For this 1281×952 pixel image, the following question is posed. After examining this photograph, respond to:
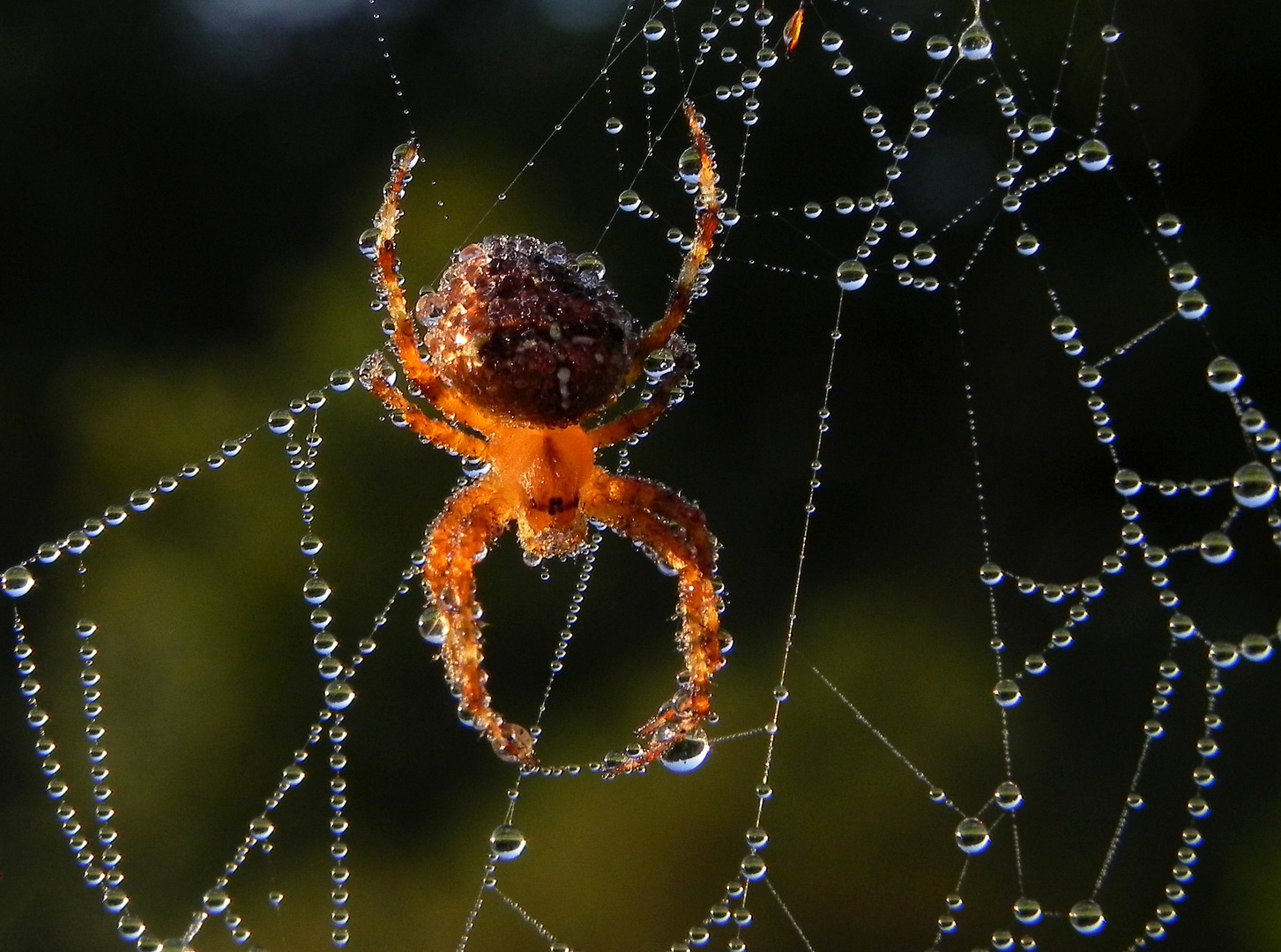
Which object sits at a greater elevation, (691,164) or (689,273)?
(691,164)

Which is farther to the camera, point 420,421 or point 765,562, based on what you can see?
point 765,562

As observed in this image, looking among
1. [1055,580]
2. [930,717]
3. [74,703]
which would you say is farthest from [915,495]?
[74,703]

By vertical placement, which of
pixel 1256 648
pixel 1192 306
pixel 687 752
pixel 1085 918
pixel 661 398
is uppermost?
pixel 661 398

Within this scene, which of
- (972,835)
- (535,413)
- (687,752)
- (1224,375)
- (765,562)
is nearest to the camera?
(1224,375)

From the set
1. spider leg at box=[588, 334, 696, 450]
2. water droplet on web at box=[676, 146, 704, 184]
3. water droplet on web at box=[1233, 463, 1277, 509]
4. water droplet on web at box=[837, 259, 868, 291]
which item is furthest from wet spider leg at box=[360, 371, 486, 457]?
water droplet on web at box=[1233, 463, 1277, 509]

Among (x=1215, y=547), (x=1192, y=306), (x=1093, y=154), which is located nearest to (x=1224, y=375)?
(x=1192, y=306)

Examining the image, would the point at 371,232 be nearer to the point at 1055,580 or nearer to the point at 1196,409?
the point at 1055,580

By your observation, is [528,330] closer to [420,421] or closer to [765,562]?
[420,421]

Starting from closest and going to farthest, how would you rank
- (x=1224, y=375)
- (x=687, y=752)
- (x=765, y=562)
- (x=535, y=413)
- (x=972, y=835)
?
(x=1224, y=375) → (x=535, y=413) → (x=687, y=752) → (x=972, y=835) → (x=765, y=562)
